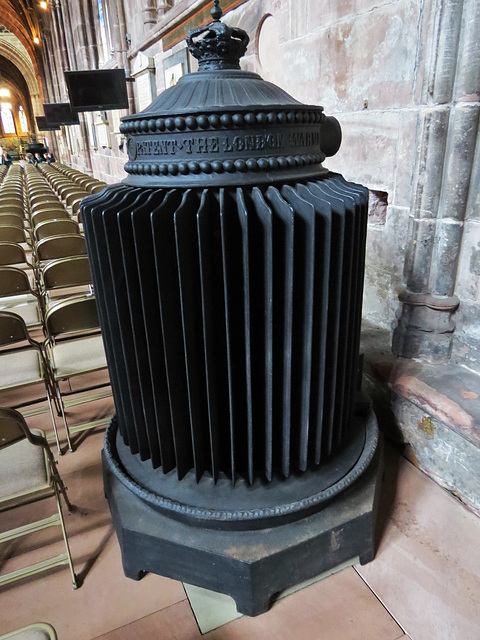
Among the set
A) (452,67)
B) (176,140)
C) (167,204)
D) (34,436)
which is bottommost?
(34,436)

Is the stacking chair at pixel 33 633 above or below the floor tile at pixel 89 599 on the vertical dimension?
above

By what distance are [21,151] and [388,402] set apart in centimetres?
4629

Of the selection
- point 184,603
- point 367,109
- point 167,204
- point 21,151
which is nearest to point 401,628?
point 184,603

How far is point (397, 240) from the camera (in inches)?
100

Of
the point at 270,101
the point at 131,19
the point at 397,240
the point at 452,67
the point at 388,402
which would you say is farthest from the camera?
the point at 131,19

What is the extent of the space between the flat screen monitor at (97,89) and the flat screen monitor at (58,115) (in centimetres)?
644

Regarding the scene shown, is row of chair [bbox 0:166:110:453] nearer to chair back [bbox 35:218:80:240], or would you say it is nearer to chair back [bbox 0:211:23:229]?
chair back [bbox 35:218:80:240]

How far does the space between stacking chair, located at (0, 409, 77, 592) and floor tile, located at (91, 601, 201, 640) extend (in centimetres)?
28

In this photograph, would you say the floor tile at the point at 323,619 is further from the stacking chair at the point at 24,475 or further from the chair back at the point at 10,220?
the chair back at the point at 10,220

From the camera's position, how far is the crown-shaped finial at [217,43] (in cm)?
140

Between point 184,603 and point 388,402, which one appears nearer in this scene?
point 184,603

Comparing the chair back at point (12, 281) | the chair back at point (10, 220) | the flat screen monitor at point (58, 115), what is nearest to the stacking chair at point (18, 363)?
the chair back at point (12, 281)

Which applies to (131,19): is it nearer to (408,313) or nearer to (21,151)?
(408,313)

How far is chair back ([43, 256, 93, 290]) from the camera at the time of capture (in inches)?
118
